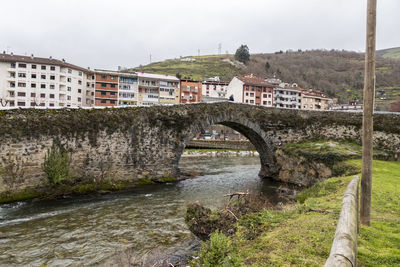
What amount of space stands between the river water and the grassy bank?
2.97m

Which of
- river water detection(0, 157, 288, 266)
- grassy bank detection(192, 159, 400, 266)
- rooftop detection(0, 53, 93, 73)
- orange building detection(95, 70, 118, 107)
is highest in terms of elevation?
rooftop detection(0, 53, 93, 73)

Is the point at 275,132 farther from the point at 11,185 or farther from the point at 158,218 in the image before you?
the point at 11,185

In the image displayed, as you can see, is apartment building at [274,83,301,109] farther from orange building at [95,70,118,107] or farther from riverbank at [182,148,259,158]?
orange building at [95,70,118,107]

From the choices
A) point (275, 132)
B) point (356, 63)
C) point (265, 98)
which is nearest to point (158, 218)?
point (275, 132)

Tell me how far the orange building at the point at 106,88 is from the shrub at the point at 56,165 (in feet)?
134

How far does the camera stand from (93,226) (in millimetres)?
10344

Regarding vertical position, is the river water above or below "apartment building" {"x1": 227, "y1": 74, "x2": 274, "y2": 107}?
below

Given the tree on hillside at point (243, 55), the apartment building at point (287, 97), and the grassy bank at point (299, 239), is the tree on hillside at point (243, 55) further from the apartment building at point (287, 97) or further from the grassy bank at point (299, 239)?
the grassy bank at point (299, 239)

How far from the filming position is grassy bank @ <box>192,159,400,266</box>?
4496 millimetres

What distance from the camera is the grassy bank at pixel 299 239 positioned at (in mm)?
4496

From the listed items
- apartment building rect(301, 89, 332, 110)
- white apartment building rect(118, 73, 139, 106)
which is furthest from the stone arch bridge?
apartment building rect(301, 89, 332, 110)

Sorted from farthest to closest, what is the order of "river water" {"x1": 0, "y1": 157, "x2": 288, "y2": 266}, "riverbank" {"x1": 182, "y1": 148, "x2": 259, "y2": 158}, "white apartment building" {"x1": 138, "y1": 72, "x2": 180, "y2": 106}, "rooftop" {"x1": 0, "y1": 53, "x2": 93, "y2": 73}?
1. "white apartment building" {"x1": 138, "y1": 72, "x2": 180, "y2": 106}
2. "rooftop" {"x1": 0, "y1": 53, "x2": 93, "y2": 73}
3. "riverbank" {"x1": 182, "y1": 148, "x2": 259, "y2": 158}
4. "river water" {"x1": 0, "y1": 157, "x2": 288, "y2": 266}

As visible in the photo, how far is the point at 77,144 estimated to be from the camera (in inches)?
632

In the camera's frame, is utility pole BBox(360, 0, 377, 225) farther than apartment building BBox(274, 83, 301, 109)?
No
